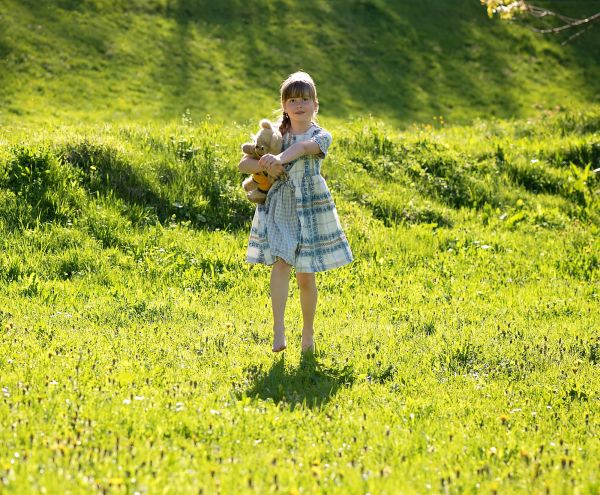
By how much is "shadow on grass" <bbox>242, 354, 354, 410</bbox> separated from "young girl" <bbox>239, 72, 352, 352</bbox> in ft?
0.74

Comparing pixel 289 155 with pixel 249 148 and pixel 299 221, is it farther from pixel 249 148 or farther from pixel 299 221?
pixel 299 221

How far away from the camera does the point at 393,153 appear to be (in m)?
11.3

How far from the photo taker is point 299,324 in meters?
6.66

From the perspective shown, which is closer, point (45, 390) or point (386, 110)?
point (45, 390)

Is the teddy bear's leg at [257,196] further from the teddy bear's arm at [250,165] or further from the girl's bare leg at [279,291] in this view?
the girl's bare leg at [279,291]

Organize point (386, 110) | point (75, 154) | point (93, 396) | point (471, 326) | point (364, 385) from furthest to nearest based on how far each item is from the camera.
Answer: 1. point (386, 110)
2. point (75, 154)
3. point (471, 326)
4. point (364, 385)
5. point (93, 396)

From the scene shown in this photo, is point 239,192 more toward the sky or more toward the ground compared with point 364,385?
more toward the sky

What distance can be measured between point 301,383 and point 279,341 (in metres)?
0.47

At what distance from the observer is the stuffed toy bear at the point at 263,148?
5.73 meters

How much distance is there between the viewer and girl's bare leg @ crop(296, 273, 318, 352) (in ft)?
19.4

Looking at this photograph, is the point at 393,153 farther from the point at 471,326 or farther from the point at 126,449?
the point at 126,449

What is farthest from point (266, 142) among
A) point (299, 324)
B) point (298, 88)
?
point (299, 324)

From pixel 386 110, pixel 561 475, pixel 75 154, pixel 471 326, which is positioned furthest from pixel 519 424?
pixel 386 110

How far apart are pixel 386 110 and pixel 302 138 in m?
14.9
